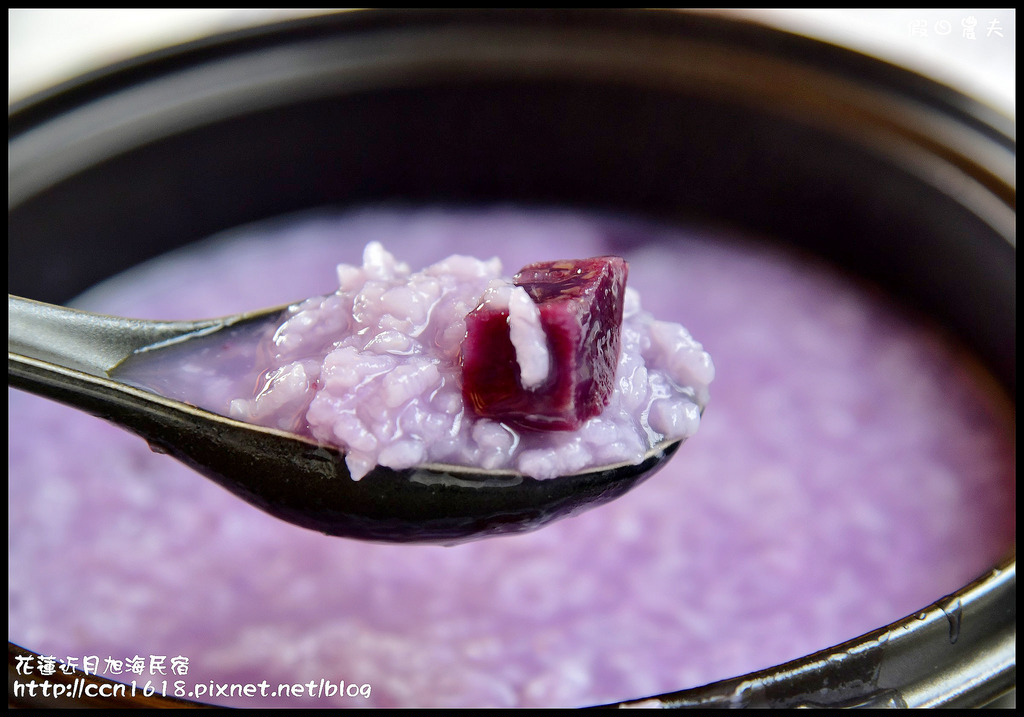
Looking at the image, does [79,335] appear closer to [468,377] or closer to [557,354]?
[468,377]

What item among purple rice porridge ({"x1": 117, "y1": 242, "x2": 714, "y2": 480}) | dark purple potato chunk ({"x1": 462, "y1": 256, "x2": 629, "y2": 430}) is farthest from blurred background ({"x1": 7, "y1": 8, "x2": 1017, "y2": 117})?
dark purple potato chunk ({"x1": 462, "y1": 256, "x2": 629, "y2": 430})

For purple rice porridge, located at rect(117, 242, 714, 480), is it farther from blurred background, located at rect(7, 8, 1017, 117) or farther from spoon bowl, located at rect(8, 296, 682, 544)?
blurred background, located at rect(7, 8, 1017, 117)

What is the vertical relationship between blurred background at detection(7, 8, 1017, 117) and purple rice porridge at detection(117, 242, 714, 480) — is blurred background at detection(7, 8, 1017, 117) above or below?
above

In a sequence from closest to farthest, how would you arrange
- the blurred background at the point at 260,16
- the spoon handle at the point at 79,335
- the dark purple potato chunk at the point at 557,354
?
the dark purple potato chunk at the point at 557,354 < the spoon handle at the point at 79,335 < the blurred background at the point at 260,16

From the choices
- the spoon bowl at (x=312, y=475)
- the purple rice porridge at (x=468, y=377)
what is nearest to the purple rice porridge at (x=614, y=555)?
the spoon bowl at (x=312, y=475)

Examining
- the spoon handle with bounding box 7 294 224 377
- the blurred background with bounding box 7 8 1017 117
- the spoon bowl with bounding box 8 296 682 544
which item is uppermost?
the blurred background with bounding box 7 8 1017 117

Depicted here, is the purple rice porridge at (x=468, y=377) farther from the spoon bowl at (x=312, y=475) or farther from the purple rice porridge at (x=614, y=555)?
the purple rice porridge at (x=614, y=555)

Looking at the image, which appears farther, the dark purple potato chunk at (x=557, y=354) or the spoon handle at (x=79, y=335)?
the spoon handle at (x=79, y=335)
